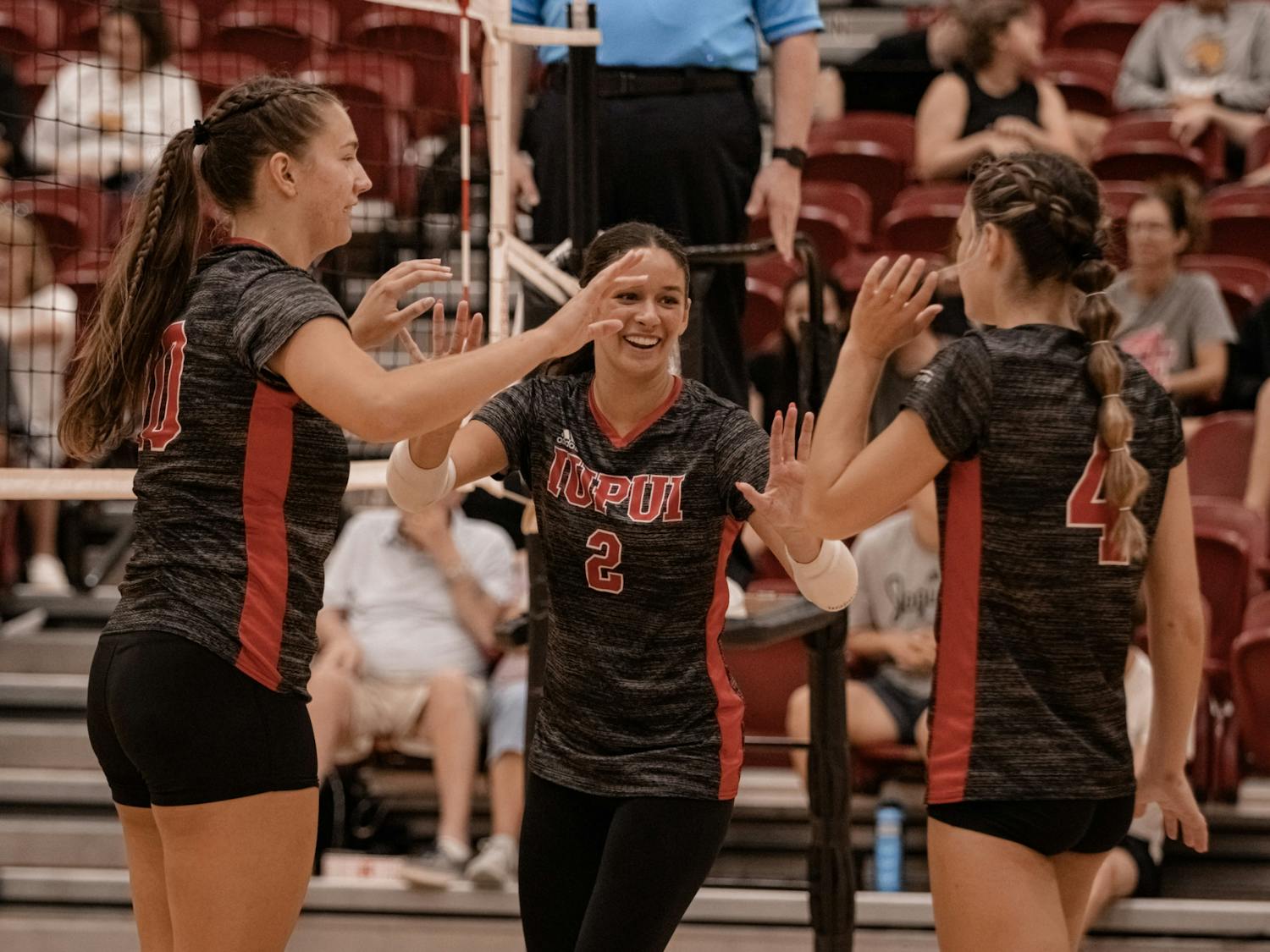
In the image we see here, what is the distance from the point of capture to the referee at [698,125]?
397cm

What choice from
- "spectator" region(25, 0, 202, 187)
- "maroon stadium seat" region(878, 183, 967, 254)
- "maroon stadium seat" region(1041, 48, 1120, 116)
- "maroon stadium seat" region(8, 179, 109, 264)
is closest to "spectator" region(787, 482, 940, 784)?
"maroon stadium seat" region(878, 183, 967, 254)

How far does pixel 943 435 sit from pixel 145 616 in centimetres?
121

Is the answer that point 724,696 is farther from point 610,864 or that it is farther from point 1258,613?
point 1258,613

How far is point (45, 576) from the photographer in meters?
6.54

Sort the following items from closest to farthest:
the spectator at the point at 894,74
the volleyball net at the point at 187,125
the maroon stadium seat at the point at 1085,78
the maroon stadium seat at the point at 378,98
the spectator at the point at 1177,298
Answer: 1. the volleyball net at the point at 187,125
2. the spectator at the point at 1177,298
3. the maroon stadium seat at the point at 378,98
4. the maroon stadium seat at the point at 1085,78
5. the spectator at the point at 894,74

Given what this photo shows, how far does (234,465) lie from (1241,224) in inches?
242

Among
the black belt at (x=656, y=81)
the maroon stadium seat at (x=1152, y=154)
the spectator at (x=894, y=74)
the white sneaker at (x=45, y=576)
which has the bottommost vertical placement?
the white sneaker at (x=45, y=576)

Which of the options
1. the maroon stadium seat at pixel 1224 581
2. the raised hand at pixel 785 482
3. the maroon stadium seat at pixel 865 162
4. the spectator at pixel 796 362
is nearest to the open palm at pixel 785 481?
the raised hand at pixel 785 482

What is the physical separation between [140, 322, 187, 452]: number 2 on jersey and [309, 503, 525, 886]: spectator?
282 cm

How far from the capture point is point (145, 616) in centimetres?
247

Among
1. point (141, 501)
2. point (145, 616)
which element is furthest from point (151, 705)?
point (141, 501)

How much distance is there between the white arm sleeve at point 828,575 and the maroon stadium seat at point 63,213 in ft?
16.6

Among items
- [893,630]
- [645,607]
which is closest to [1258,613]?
[893,630]

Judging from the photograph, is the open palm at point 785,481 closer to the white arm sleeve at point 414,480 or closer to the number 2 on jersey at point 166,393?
the white arm sleeve at point 414,480
